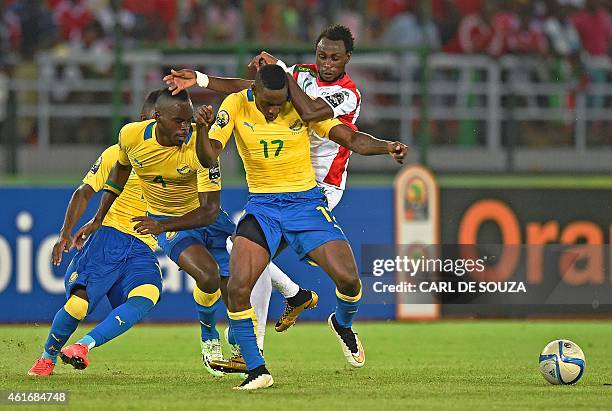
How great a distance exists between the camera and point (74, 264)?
9.94 metres

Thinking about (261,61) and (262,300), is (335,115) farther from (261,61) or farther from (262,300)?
(262,300)

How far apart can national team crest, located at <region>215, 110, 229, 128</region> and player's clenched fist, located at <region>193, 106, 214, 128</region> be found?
451 millimetres

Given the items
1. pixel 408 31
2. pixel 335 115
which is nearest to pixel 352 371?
pixel 335 115

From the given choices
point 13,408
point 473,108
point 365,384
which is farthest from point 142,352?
point 473,108

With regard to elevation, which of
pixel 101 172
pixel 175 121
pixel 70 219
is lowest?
pixel 70 219

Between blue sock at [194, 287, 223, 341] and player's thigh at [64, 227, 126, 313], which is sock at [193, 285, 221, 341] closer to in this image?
blue sock at [194, 287, 223, 341]

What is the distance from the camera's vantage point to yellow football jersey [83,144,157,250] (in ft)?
32.8

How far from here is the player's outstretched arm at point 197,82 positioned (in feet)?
30.5

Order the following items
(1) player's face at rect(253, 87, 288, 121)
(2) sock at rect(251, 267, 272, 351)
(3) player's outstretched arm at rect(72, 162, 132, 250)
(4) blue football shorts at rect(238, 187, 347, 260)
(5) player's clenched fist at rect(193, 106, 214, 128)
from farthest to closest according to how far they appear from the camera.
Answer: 1. (2) sock at rect(251, 267, 272, 351)
2. (3) player's outstretched arm at rect(72, 162, 132, 250)
3. (4) blue football shorts at rect(238, 187, 347, 260)
4. (1) player's face at rect(253, 87, 288, 121)
5. (5) player's clenched fist at rect(193, 106, 214, 128)

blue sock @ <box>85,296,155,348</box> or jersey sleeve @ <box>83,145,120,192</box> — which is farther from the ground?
jersey sleeve @ <box>83,145,120,192</box>

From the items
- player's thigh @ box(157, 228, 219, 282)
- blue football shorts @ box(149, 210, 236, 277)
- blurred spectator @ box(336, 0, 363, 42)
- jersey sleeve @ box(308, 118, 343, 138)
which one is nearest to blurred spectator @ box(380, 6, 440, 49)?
blurred spectator @ box(336, 0, 363, 42)

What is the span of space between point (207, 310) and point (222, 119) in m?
1.59

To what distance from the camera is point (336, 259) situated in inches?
364

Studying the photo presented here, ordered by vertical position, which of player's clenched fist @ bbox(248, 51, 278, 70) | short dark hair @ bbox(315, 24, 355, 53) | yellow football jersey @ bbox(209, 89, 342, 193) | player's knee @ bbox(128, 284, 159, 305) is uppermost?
short dark hair @ bbox(315, 24, 355, 53)
